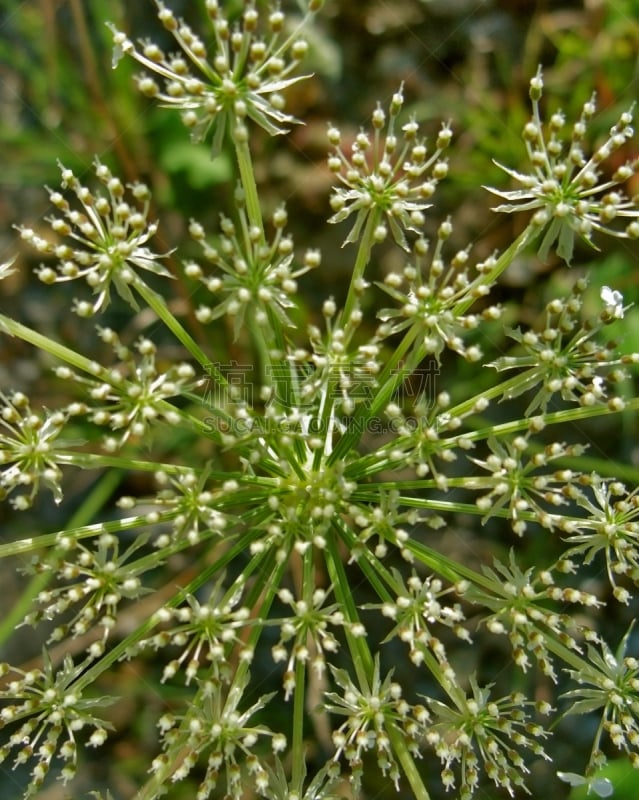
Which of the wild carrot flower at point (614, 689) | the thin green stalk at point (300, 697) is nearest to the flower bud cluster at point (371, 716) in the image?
the thin green stalk at point (300, 697)

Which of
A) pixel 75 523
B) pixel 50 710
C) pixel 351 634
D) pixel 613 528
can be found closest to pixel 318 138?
pixel 75 523

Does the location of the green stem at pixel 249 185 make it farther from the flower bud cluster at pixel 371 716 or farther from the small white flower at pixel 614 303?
the flower bud cluster at pixel 371 716

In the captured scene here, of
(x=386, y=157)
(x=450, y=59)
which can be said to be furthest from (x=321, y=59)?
(x=386, y=157)

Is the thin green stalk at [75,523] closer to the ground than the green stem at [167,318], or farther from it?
closer to the ground

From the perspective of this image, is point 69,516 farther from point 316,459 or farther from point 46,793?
point 316,459

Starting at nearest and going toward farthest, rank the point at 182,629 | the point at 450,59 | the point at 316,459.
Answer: the point at 182,629 → the point at 316,459 → the point at 450,59

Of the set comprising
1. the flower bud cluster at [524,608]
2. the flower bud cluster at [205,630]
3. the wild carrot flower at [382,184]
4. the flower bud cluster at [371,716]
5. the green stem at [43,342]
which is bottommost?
the flower bud cluster at [371,716]

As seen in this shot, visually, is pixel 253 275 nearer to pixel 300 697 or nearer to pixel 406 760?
pixel 300 697

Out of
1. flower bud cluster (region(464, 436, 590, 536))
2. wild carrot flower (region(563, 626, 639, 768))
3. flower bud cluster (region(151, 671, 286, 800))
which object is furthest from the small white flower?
flower bud cluster (region(151, 671, 286, 800))
